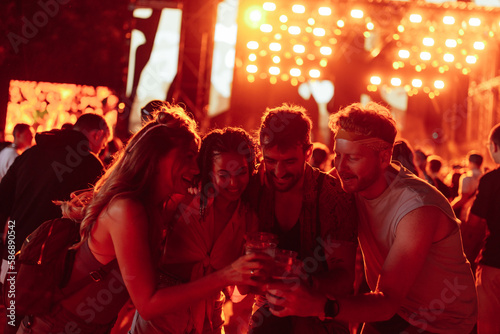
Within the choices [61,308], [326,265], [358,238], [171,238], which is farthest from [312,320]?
[61,308]

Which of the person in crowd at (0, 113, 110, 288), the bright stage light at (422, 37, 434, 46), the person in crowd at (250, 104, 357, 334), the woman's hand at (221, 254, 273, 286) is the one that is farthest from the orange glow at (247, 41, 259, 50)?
the woman's hand at (221, 254, 273, 286)

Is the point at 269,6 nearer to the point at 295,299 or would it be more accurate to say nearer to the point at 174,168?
the point at 174,168

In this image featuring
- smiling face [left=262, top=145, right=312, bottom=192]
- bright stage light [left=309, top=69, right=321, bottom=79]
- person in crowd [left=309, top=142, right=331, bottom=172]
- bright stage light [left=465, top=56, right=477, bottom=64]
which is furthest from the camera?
Result: bright stage light [left=309, top=69, right=321, bottom=79]

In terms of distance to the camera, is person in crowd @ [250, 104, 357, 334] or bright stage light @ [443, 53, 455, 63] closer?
person in crowd @ [250, 104, 357, 334]

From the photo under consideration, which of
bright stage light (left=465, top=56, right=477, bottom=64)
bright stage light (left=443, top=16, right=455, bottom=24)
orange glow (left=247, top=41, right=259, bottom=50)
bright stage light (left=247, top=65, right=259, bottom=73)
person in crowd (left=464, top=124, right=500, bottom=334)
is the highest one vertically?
bright stage light (left=443, top=16, right=455, bottom=24)

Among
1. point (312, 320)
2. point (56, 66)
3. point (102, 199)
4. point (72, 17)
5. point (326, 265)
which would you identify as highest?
point (72, 17)

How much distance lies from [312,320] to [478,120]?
1565 centimetres

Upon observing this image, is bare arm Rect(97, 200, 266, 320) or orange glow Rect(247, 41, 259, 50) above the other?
orange glow Rect(247, 41, 259, 50)

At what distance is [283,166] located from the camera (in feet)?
8.18

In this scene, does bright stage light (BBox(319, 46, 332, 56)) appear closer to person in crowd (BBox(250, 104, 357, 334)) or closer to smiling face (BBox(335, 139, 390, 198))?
person in crowd (BBox(250, 104, 357, 334))

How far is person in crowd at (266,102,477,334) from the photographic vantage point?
1987 mm

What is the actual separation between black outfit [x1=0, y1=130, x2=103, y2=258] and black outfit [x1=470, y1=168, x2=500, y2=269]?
117 inches

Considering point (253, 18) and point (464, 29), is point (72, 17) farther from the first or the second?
point (464, 29)

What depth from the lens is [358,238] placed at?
251 centimetres
